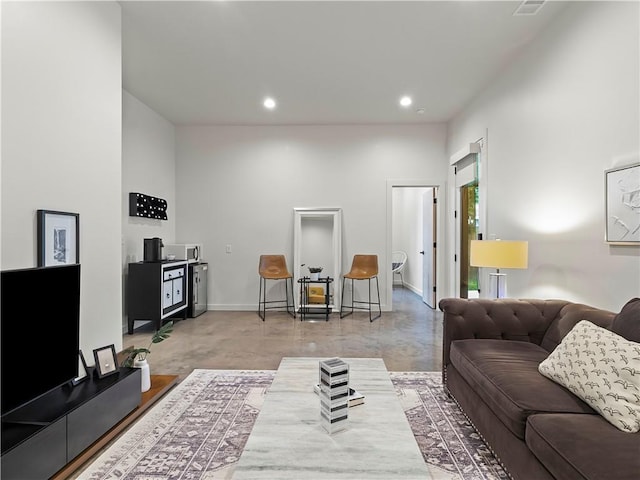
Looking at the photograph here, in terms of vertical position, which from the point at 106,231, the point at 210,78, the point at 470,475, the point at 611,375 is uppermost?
the point at 210,78

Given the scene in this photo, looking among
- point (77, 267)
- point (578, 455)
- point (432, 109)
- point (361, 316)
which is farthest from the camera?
point (361, 316)

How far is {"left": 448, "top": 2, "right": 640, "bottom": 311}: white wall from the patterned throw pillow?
0.71m

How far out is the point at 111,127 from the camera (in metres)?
2.72

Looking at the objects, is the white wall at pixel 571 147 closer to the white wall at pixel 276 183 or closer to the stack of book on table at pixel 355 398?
the stack of book on table at pixel 355 398

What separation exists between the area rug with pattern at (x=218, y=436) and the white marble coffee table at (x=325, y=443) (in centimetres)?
49

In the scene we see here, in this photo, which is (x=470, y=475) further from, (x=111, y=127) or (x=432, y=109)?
(x=432, y=109)

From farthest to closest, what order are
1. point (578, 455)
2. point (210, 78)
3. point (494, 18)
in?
point (210, 78) < point (494, 18) < point (578, 455)

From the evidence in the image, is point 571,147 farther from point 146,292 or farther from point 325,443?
point 146,292

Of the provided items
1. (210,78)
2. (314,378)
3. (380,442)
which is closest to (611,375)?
(380,442)

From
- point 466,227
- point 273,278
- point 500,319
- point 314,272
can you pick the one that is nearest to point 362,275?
point 314,272

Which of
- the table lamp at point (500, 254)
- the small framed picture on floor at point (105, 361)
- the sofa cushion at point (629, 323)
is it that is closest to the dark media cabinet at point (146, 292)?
the small framed picture on floor at point (105, 361)

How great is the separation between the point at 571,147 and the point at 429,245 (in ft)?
12.5

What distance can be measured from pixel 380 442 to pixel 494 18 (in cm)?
334

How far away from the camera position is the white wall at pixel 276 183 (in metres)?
5.71
